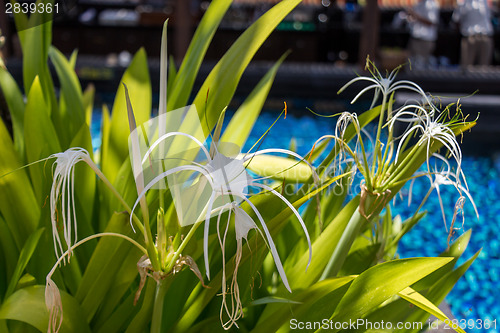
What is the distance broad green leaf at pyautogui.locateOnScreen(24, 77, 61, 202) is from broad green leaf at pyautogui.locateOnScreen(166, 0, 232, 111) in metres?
0.18

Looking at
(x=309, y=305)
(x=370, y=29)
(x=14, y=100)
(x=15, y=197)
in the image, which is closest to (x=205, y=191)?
(x=309, y=305)

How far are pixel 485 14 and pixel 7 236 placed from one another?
4.47 m

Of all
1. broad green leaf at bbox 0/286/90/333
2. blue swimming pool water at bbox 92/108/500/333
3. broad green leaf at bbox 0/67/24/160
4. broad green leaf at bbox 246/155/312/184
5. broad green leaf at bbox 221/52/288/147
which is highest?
broad green leaf at bbox 0/67/24/160

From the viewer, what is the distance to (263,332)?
2.13 feet

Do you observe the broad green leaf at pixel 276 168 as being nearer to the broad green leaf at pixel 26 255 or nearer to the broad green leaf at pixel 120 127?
the broad green leaf at pixel 120 127

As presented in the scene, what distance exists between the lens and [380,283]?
23.4 inches

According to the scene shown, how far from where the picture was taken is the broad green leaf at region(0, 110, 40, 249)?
725 mm

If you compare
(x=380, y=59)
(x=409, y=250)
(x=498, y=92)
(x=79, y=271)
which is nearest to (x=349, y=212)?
(x=79, y=271)

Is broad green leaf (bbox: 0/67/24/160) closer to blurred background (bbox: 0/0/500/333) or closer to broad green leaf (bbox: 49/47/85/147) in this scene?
broad green leaf (bbox: 49/47/85/147)

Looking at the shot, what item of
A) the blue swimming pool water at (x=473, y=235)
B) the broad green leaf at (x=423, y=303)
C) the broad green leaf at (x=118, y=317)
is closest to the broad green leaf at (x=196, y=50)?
the broad green leaf at (x=118, y=317)

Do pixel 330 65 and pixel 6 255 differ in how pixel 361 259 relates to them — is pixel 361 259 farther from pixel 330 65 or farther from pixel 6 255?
pixel 330 65

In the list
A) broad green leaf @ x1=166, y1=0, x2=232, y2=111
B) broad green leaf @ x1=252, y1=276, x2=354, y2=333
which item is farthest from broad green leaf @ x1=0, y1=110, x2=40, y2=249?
broad green leaf @ x1=252, y1=276, x2=354, y2=333

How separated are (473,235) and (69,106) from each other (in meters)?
1.78

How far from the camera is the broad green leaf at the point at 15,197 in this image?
0.72 meters
